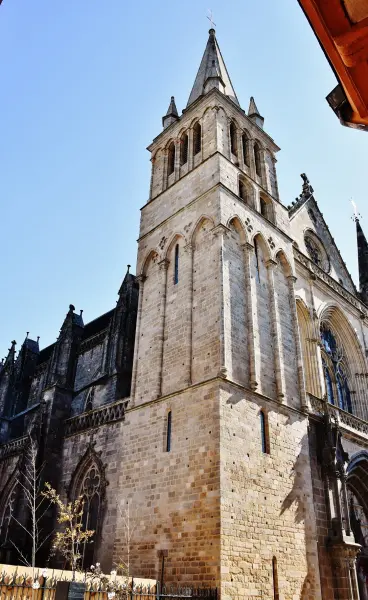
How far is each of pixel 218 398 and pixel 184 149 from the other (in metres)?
11.6

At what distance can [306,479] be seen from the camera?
42.9 ft

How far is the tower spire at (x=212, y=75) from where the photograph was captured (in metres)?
19.1

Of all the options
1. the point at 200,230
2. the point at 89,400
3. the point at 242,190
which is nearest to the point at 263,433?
the point at 200,230

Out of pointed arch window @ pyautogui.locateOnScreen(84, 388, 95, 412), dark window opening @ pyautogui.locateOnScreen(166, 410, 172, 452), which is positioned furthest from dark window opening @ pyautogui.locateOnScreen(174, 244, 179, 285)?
pointed arch window @ pyautogui.locateOnScreen(84, 388, 95, 412)

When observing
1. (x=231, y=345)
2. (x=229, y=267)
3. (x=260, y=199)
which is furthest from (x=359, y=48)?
(x=260, y=199)

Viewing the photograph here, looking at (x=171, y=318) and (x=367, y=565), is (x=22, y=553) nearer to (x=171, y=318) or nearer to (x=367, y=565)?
(x=171, y=318)

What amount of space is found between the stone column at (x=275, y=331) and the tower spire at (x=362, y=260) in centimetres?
989

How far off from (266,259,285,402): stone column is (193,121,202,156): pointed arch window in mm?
5559

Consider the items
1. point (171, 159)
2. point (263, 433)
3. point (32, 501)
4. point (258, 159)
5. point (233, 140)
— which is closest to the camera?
point (263, 433)

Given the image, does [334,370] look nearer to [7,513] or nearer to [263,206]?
[263,206]

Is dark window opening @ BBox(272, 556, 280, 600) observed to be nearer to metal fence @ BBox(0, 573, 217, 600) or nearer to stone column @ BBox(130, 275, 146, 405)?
metal fence @ BBox(0, 573, 217, 600)

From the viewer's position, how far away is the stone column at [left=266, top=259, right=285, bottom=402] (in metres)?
13.9

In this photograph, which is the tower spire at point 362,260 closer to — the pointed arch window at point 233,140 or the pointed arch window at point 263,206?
the pointed arch window at point 263,206

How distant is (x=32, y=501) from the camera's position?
610 inches
